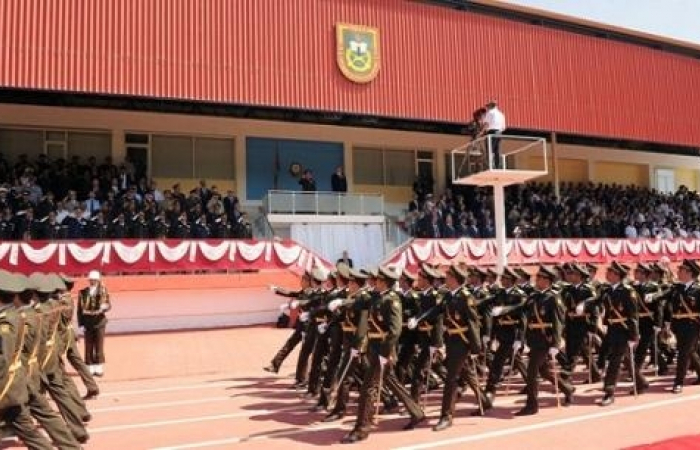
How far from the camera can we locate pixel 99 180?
19.1 meters

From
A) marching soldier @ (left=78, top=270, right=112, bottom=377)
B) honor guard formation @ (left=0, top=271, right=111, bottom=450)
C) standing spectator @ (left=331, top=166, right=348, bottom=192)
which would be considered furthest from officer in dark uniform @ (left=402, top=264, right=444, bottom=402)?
standing spectator @ (left=331, top=166, right=348, bottom=192)

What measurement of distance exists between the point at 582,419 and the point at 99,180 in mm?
14864

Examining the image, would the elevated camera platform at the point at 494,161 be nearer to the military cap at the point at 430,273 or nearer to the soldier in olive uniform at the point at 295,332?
the soldier in olive uniform at the point at 295,332

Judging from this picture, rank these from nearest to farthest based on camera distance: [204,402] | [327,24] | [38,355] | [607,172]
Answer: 1. [38,355]
2. [204,402]
3. [327,24]
4. [607,172]

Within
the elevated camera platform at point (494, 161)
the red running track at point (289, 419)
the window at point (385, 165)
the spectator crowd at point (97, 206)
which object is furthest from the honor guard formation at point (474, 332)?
the window at point (385, 165)

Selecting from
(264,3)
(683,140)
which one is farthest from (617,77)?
(264,3)

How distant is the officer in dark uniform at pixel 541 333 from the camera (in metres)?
8.63

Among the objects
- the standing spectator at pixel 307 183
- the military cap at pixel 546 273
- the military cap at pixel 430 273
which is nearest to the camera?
the military cap at pixel 430 273

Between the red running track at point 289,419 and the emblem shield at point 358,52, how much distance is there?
491 inches

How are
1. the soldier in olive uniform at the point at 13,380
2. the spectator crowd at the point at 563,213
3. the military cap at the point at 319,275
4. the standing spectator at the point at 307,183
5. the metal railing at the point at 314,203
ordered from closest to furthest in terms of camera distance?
the soldier in olive uniform at the point at 13,380 → the military cap at the point at 319,275 → the metal railing at the point at 314,203 → the spectator crowd at the point at 563,213 → the standing spectator at the point at 307,183

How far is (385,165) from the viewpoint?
87.9ft

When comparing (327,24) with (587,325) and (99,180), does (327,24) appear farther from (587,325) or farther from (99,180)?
(587,325)

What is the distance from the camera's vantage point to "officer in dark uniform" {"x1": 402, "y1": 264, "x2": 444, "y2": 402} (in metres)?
8.64

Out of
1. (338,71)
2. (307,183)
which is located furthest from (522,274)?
(338,71)
